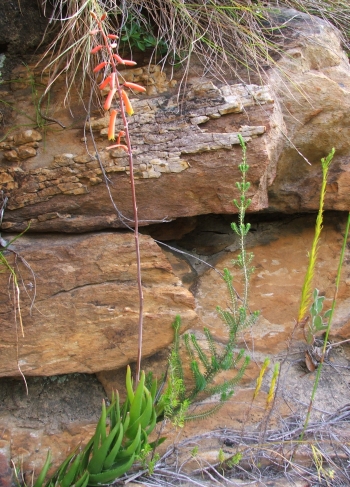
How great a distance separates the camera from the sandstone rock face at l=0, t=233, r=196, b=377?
2.38 metres

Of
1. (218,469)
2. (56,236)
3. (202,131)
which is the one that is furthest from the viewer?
(56,236)

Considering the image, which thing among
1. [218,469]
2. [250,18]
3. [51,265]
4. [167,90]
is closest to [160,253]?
[51,265]

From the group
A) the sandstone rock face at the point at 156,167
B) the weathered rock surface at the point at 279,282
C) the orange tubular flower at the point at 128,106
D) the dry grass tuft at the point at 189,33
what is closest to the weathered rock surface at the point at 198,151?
the sandstone rock face at the point at 156,167

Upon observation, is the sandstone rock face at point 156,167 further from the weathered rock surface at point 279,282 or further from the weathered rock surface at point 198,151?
the weathered rock surface at point 279,282

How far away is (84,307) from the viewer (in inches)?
94.2

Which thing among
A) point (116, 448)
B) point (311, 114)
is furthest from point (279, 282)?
point (116, 448)

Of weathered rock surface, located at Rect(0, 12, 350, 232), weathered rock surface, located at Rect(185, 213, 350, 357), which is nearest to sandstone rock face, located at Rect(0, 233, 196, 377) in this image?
weathered rock surface, located at Rect(0, 12, 350, 232)

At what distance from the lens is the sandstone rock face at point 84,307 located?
7.80ft

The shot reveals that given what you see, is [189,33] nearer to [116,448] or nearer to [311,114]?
[311,114]

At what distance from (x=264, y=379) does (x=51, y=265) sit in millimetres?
1271

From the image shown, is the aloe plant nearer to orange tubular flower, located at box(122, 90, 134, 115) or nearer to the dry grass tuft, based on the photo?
orange tubular flower, located at box(122, 90, 134, 115)

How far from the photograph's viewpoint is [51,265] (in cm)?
241

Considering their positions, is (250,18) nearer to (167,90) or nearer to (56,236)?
(167,90)

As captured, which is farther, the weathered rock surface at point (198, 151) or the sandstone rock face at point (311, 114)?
the sandstone rock face at point (311, 114)
